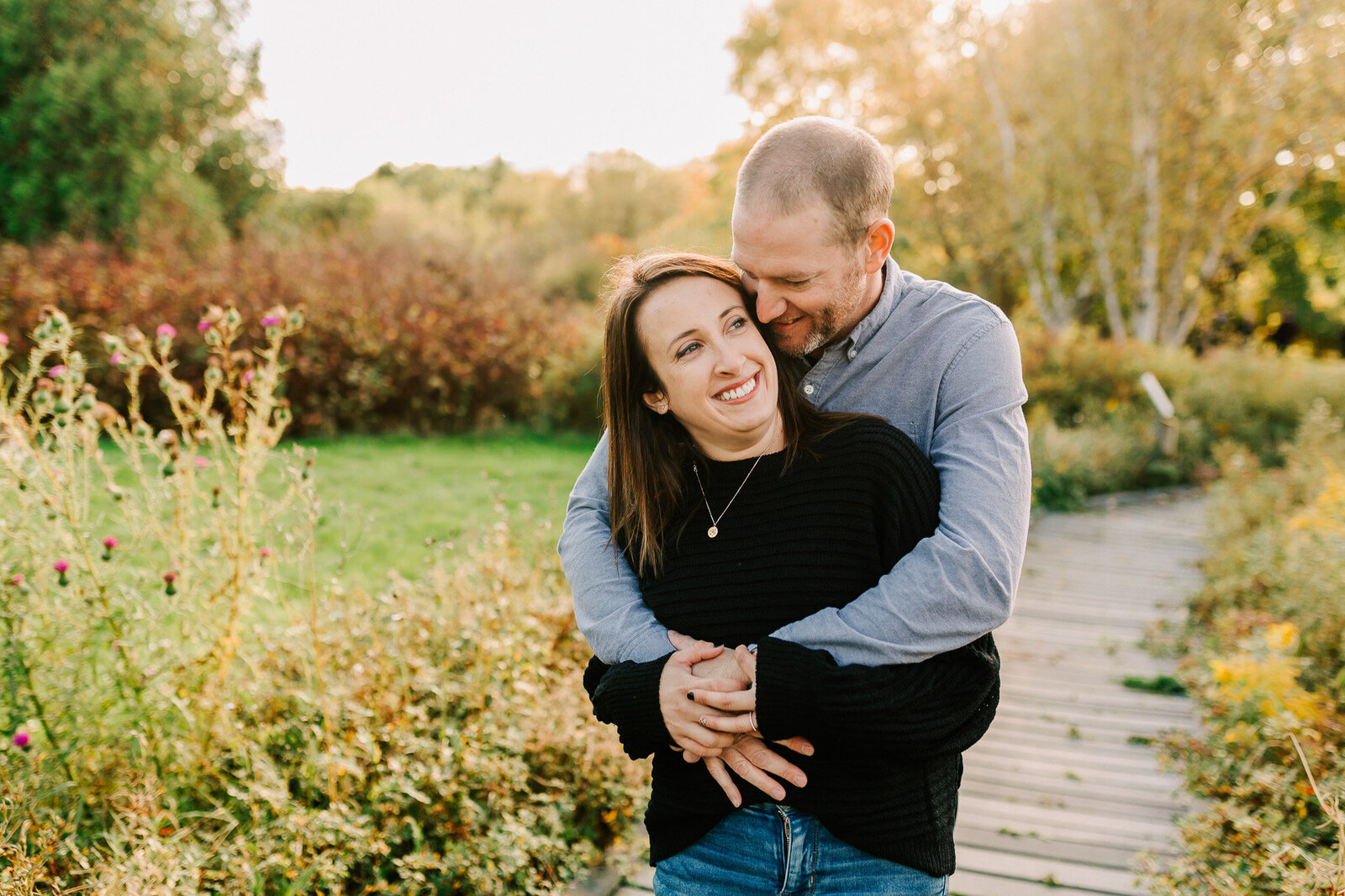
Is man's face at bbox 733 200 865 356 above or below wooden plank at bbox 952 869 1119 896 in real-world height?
above

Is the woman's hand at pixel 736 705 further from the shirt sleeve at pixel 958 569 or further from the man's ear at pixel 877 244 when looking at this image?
the man's ear at pixel 877 244

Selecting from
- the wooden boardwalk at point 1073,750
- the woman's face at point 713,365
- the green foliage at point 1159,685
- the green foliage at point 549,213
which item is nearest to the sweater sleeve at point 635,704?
the woman's face at point 713,365

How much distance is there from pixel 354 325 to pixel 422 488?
130 inches

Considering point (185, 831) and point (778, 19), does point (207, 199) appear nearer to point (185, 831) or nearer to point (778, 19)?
point (778, 19)

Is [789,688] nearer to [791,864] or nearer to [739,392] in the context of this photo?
[791,864]

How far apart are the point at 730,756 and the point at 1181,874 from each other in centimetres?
196

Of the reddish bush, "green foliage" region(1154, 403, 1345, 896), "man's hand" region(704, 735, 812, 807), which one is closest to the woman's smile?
"man's hand" region(704, 735, 812, 807)

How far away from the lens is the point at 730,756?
1.58m

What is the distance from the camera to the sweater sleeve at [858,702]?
1440 millimetres

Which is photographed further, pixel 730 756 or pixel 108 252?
pixel 108 252

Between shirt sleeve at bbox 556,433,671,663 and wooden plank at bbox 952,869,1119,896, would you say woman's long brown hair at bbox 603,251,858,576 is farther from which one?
wooden plank at bbox 952,869,1119,896

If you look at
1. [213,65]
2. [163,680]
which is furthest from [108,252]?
[163,680]

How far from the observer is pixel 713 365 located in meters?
1.72

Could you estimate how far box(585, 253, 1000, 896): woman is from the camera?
1.50 meters
